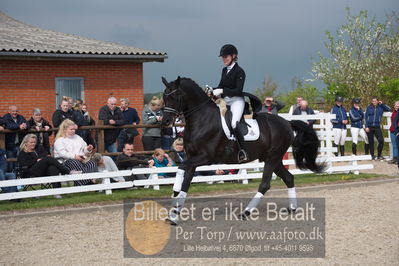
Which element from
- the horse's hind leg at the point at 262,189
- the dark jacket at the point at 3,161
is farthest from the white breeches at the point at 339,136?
the dark jacket at the point at 3,161

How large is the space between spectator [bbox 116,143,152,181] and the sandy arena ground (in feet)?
7.02

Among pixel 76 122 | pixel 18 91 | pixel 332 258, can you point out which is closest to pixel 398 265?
pixel 332 258

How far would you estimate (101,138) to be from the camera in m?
13.8

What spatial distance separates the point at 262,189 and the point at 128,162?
4.12 m

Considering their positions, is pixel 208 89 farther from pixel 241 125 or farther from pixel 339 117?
pixel 339 117

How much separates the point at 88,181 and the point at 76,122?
155cm

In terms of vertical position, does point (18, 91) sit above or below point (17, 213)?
above

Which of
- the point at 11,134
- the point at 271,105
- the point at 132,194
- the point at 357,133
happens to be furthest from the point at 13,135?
the point at 357,133

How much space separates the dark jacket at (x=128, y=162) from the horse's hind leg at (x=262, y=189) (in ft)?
12.2

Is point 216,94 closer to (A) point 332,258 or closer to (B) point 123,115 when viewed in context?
(A) point 332,258

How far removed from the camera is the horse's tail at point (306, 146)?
1170cm

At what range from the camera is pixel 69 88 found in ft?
61.4

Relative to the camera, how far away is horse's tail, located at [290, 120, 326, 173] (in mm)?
11695

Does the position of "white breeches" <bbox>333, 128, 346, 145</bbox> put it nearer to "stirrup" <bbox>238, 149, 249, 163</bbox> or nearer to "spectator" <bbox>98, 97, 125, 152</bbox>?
"spectator" <bbox>98, 97, 125, 152</bbox>
